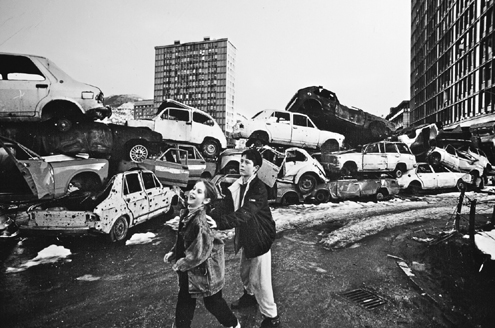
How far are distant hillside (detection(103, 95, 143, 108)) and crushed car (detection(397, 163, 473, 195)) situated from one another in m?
6.32

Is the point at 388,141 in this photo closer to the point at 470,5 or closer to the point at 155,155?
the point at 155,155

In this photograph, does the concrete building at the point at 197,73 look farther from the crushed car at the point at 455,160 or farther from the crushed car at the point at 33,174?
the crushed car at the point at 455,160

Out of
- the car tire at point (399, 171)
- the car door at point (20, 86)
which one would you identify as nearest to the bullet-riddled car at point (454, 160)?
the car tire at point (399, 171)

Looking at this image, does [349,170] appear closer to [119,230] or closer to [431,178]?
[431,178]

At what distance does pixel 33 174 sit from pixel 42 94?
2.79 feet

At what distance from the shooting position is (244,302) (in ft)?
8.81

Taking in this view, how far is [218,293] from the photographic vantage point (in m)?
2.43

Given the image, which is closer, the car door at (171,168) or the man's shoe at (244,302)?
the man's shoe at (244,302)

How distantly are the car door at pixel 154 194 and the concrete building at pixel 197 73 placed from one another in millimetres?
1100

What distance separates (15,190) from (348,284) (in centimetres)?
370

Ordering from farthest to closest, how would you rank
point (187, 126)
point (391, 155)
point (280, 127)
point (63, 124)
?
1. point (391, 155)
2. point (280, 127)
3. point (187, 126)
4. point (63, 124)

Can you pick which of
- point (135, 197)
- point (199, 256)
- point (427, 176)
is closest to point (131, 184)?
point (135, 197)

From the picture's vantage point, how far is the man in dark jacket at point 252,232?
8.48ft

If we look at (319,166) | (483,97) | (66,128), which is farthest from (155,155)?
(483,97)
